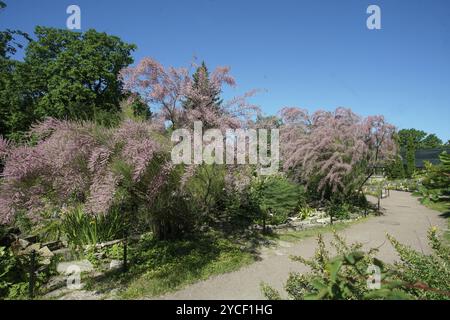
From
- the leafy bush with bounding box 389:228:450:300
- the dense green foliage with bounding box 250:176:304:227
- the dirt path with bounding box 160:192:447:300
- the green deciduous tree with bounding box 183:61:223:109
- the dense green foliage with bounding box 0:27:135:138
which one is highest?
the dense green foliage with bounding box 0:27:135:138

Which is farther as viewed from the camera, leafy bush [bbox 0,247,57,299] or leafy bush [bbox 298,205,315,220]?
leafy bush [bbox 298,205,315,220]

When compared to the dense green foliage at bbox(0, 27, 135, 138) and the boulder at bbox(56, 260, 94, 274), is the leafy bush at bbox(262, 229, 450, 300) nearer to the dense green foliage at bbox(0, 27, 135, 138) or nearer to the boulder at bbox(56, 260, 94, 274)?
the boulder at bbox(56, 260, 94, 274)

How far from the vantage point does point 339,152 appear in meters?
11.6

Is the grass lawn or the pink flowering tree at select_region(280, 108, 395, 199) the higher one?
the pink flowering tree at select_region(280, 108, 395, 199)

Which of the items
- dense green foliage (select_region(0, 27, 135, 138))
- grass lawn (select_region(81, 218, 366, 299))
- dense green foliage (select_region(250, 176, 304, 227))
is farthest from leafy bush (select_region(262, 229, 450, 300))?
dense green foliage (select_region(0, 27, 135, 138))

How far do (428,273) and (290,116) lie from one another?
12114mm

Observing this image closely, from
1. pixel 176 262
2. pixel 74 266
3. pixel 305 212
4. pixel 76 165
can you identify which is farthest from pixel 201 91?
pixel 305 212

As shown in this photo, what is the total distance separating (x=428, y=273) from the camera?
2127 millimetres

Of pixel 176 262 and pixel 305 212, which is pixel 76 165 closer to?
pixel 176 262

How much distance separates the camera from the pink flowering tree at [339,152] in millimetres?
11477

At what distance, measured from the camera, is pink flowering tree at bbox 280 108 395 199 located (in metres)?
11.5

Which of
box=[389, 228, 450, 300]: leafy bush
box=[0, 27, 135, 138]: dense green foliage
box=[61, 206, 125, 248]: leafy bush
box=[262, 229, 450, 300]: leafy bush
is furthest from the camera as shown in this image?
box=[0, 27, 135, 138]: dense green foliage

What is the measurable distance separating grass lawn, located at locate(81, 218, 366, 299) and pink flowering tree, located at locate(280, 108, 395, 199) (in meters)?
4.50

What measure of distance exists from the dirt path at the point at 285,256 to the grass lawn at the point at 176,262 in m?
0.27
